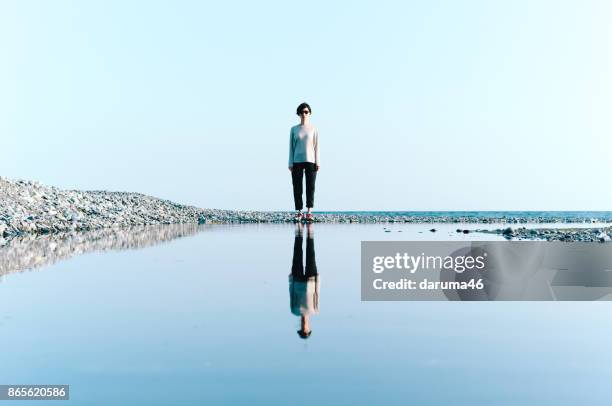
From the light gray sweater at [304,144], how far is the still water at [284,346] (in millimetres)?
5610

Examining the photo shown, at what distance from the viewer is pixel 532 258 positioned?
7.52 metres

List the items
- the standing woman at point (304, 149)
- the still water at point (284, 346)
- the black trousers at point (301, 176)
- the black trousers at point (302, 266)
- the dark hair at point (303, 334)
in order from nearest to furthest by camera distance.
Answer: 1. the still water at point (284, 346)
2. the dark hair at point (303, 334)
3. the black trousers at point (302, 266)
4. the standing woman at point (304, 149)
5. the black trousers at point (301, 176)

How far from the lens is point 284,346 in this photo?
303cm

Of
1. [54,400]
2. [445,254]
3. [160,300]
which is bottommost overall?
[54,400]

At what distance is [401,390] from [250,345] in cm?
101

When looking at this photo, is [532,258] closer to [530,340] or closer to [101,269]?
[530,340]

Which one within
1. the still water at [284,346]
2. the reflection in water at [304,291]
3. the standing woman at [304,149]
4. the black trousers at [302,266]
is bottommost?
the still water at [284,346]

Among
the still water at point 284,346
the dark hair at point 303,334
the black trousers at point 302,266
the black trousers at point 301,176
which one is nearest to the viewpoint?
the still water at point 284,346

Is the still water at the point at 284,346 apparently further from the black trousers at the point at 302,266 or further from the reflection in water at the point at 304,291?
the black trousers at the point at 302,266

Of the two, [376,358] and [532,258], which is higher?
[532,258]

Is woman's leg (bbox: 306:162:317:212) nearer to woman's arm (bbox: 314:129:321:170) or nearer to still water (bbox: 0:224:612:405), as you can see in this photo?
woman's arm (bbox: 314:129:321:170)

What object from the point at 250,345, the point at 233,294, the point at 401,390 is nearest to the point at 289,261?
the point at 233,294

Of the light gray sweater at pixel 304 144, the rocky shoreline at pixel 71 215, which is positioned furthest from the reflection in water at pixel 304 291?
the rocky shoreline at pixel 71 215

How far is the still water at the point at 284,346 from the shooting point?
2395 mm
